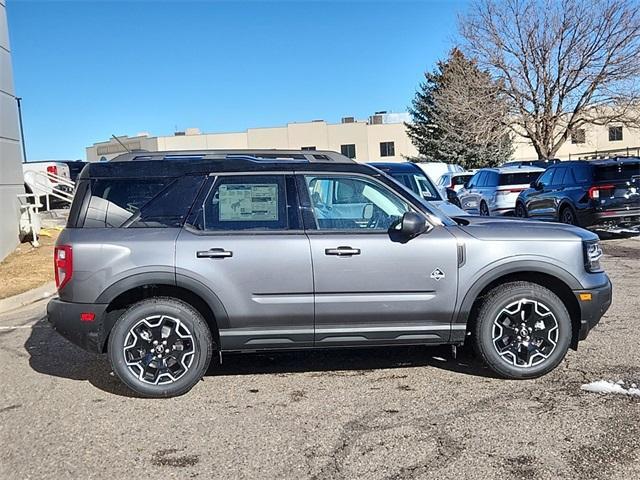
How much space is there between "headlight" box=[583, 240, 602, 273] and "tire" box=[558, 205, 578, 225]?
8.57 meters

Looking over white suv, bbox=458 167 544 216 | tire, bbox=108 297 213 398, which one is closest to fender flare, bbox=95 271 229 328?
tire, bbox=108 297 213 398

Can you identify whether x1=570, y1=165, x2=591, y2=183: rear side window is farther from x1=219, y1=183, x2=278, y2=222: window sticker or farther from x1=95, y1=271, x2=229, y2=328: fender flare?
x1=95, y1=271, x2=229, y2=328: fender flare

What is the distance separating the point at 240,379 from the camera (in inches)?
205

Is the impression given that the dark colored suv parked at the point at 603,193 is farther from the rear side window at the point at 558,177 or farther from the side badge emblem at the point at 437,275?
the side badge emblem at the point at 437,275

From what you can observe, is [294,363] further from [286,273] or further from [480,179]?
[480,179]

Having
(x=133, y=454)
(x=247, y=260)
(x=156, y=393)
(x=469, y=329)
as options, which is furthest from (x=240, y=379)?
(x=469, y=329)

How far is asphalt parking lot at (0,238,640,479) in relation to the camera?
3.60 m

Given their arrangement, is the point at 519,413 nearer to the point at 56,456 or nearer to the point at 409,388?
the point at 409,388

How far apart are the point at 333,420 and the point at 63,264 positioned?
2349mm

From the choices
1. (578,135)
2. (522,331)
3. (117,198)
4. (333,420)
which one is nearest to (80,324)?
(117,198)

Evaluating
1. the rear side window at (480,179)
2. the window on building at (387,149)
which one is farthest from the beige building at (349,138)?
the rear side window at (480,179)

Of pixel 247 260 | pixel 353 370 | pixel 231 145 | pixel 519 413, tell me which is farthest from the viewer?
pixel 231 145

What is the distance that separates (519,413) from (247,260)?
2.24m

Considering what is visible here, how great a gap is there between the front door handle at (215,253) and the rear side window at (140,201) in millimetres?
305
